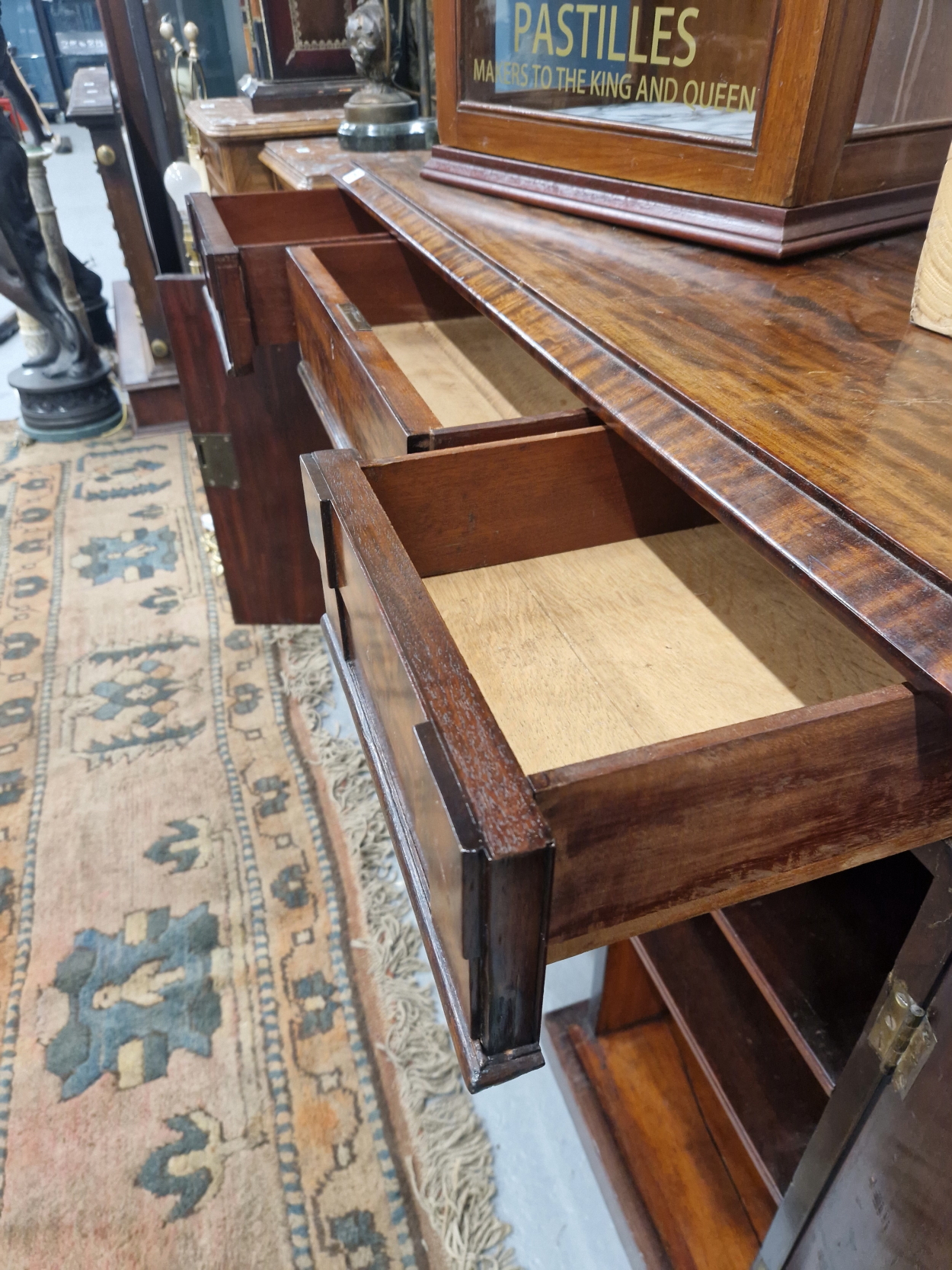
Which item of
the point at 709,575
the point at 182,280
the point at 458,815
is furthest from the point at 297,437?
the point at 458,815

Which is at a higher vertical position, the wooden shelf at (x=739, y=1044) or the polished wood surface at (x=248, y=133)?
the polished wood surface at (x=248, y=133)

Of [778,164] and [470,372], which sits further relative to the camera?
[470,372]

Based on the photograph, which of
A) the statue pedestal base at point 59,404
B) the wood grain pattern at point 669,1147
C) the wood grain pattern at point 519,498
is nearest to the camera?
the wood grain pattern at point 519,498

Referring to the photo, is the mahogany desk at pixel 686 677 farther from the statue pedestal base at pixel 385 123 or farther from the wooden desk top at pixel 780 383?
the statue pedestal base at pixel 385 123

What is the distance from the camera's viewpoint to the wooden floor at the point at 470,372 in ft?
2.68

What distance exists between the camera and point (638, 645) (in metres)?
0.55

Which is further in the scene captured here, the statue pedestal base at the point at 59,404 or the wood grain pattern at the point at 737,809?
the statue pedestal base at the point at 59,404

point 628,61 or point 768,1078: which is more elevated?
point 628,61

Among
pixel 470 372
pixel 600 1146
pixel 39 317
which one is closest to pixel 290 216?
pixel 470 372

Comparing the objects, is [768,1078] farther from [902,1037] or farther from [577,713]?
[577,713]

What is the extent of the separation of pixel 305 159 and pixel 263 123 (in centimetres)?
28

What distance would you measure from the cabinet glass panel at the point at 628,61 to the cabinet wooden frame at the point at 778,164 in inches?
0.6

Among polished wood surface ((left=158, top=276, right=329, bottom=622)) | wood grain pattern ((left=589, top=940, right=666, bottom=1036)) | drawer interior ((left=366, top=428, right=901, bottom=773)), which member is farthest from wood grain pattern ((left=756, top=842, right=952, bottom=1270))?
polished wood surface ((left=158, top=276, right=329, bottom=622))

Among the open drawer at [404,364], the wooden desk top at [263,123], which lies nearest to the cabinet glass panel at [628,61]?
the open drawer at [404,364]
